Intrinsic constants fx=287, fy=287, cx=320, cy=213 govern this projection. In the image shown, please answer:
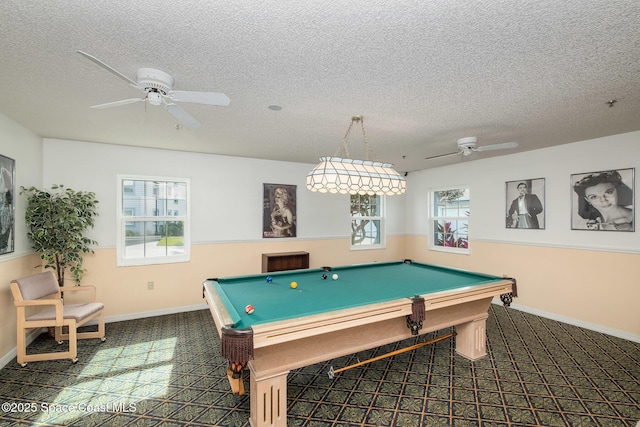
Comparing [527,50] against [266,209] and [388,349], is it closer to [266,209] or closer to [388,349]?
[388,349]

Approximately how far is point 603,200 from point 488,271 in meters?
1.86

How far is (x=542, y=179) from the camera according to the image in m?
4.23

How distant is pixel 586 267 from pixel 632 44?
3.22 meters

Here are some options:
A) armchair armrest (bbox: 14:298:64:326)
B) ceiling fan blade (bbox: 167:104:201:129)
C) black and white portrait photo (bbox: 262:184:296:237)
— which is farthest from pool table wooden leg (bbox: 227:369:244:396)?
black and white portrait photo (bbox: 262:184:296:237)

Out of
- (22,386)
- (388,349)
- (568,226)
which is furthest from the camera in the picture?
(568,226)

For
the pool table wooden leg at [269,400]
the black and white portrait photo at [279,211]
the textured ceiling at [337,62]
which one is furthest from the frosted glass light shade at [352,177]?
the black and white portrait photo at [279,211]

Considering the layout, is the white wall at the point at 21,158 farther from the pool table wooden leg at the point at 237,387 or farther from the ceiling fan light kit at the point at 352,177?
the ceiling fan light kit at the point at 352,177

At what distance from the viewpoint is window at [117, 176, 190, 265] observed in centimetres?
414

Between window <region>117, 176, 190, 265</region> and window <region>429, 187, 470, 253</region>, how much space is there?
4.70 meters

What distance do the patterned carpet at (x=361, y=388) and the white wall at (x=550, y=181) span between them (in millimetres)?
1289

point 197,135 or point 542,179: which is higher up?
point 197,135

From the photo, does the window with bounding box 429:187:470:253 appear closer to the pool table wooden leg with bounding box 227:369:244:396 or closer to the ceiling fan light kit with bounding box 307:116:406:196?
the ceiling fan light kit with bounding box 307:116:406:196

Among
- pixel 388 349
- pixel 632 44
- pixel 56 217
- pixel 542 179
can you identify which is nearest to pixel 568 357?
pixel 388 349

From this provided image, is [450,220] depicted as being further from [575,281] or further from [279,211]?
[279,211]
